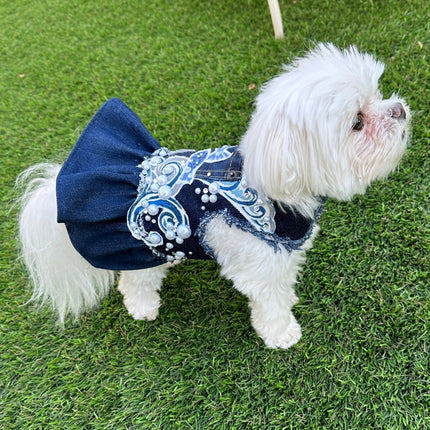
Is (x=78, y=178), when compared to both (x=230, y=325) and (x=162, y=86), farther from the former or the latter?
(x=162, y=86)

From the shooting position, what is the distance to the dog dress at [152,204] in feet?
4.29

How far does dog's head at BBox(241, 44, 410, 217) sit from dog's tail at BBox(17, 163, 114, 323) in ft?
2.94

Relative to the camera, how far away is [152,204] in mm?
1376

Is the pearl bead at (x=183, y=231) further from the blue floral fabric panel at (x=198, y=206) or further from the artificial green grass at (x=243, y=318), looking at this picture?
the artificial green grass at (x=243, y=318)

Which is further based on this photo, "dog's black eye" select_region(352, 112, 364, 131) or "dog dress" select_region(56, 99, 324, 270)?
"dog dress" select_region(56, 99, 324, 270)

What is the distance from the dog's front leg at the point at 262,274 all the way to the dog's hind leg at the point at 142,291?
0.48 meters

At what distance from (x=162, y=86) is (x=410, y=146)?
195cm

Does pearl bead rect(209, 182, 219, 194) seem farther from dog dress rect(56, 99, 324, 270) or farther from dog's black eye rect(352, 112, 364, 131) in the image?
dog's black eye rect(352, 112, 364, 131)

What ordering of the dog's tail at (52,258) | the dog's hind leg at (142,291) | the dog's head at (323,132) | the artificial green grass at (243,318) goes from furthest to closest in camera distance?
1. the dog's hind leg at (142,291)
2. the artificial green grass at (243,318)
3. the dog's tail at (52,258)
4. the dog's head at (323,132)

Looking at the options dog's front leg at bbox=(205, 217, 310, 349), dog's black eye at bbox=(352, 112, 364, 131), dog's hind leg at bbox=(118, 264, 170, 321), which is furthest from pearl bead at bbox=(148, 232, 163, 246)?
dog's black eye at bbox=(352, 112, 364, 131)

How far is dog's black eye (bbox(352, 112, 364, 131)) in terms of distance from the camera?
1.15 meters

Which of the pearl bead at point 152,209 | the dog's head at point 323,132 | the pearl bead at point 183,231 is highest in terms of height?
the dog's head at point 323,132

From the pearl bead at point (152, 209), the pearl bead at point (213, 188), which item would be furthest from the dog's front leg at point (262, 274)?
the pearl bead at point (152, 209)

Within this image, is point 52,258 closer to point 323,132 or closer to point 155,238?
point 155,238
